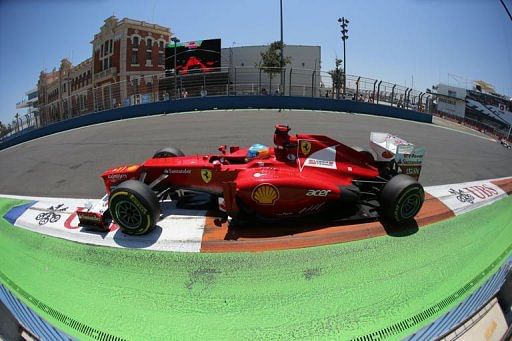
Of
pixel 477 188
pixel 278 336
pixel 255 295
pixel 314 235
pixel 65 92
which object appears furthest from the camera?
pixel 65 92

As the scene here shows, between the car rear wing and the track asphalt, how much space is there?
0.77 meters

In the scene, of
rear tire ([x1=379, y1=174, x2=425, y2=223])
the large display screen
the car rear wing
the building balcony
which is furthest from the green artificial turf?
the large display screen

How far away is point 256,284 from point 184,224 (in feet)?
5.46

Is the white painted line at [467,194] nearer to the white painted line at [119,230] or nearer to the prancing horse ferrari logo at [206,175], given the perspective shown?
the prancing horse ferrari logo at [206,175]

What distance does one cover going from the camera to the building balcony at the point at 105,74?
752 centimetres


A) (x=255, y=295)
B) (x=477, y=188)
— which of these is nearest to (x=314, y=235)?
(x=255, y=295)

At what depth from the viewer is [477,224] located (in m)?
3.82

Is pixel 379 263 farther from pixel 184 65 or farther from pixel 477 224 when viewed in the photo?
pixel 184 65

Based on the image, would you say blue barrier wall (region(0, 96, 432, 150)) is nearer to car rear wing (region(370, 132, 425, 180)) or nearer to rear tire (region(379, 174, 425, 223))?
car rear wing (region(370, 132, 425, 180))

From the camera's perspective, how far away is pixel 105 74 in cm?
788

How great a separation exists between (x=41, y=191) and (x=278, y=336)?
559 centimetres

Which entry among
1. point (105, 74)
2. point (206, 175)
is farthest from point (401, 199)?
point (105, 74)

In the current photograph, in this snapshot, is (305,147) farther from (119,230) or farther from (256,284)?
(119,230)

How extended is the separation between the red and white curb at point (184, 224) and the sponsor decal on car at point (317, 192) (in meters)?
0.46
